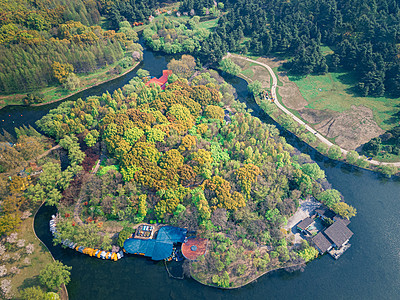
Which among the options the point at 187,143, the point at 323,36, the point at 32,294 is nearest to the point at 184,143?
the point at 187,143

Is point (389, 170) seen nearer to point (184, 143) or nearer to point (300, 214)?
point (300, 214)

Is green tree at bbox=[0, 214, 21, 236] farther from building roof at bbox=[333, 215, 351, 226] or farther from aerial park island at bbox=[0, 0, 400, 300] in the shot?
building roof at bbox=[333, 215, 351, 226]

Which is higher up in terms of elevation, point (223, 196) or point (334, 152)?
point (223, 196)

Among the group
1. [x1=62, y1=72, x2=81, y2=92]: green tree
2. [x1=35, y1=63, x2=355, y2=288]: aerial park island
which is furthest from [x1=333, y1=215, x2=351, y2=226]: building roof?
[x1=62, y1=72, x2=81, y2=92]: green tree

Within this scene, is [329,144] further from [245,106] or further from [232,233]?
[232,233]

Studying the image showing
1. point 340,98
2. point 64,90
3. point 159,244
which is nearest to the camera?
point 159,244

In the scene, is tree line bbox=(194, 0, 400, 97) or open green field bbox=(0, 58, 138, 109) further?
tree line bbox=(194, 0, 400, 97)

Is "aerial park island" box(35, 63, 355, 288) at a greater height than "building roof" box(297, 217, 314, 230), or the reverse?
"aerial park island" box(35, 63, 355, 288)
